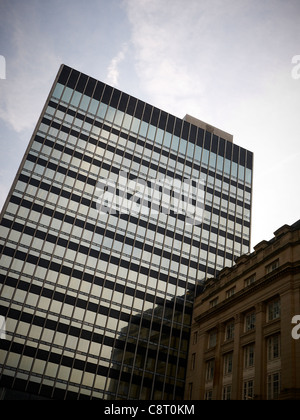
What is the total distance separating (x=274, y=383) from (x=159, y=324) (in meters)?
24.6

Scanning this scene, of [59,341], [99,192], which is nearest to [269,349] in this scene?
[59,341]

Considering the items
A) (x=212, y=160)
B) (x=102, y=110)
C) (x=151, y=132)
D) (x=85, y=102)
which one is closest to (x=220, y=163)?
(x=212, y=160)

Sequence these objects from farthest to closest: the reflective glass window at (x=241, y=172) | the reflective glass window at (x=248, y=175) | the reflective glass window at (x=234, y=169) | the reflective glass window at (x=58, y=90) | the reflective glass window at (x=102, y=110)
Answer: the reflective glass window at (x=248, y=175) → the reflective glass window at (x=241, y=172) → the reflective glass window at (x=234, y=169) → the reflective glass window at (x=102, y=110) → the reflective glass window at (x=58, y=90)

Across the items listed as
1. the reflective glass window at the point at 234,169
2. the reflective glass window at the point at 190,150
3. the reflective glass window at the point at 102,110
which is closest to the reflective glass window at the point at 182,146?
the reflective glass window at the point at 190,150

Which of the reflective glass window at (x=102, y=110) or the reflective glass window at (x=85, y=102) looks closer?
the reflective glass window at (x=85, y=102)

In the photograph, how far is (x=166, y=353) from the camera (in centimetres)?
5428

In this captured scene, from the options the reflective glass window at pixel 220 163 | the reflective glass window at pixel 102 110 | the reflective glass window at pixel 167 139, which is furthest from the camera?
the reflective glass window at pixel 220 163

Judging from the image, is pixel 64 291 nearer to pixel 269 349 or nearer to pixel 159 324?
pixel 159 324

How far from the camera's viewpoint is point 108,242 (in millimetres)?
58375

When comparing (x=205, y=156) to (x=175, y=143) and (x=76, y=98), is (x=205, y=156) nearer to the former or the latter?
(x=175, y=143)

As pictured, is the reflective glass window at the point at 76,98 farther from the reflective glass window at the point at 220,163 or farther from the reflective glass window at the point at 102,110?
the reflective glass window at the point at 220,163

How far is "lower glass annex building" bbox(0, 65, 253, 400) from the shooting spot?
49344 mm

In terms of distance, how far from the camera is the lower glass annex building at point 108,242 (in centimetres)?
4934

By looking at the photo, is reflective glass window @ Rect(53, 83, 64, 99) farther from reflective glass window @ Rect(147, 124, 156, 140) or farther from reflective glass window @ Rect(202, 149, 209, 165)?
reflective glass window @ Rect(202, 149, 209, 165)
